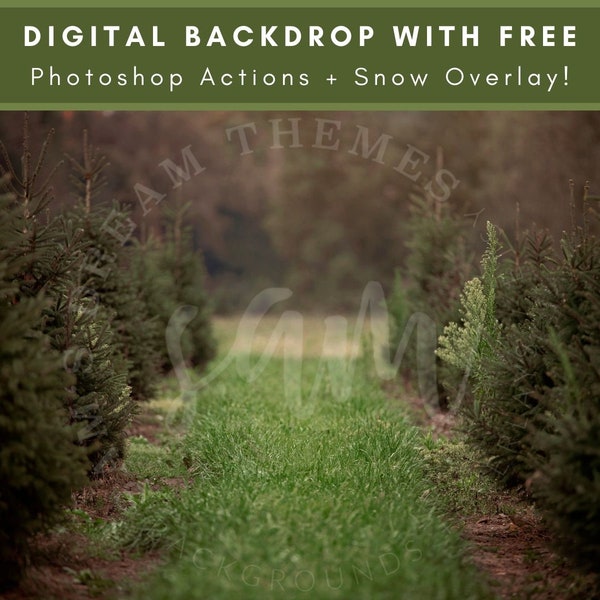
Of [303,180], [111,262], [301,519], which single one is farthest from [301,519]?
[303,180]

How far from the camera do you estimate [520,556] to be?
22.3ft

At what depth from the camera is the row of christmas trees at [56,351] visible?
17.8ft

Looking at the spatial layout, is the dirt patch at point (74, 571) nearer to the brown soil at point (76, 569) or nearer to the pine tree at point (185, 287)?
the brown soil at point (76, 569)

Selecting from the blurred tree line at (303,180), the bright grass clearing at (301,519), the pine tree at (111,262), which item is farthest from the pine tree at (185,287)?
the blurred tree line at (303,180)

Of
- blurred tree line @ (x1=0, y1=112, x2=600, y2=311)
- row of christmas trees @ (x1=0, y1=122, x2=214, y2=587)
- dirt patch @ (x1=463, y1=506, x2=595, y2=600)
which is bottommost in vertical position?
dirt patch @ (x1=463, y1=506, x2=595, y2=600)

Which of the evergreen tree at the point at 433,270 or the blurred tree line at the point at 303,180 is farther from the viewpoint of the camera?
the blurred tree line at the point at 303,180

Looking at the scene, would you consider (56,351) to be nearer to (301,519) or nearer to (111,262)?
(301,519)

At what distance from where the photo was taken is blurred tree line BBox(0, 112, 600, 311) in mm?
34906

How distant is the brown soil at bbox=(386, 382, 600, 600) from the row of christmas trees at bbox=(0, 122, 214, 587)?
3311 millimetres

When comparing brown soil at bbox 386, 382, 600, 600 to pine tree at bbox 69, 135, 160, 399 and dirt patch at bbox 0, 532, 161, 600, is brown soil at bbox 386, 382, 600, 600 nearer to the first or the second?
dirt patch at bbox 0, 532, 161, 600

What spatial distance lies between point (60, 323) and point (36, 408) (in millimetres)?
1986

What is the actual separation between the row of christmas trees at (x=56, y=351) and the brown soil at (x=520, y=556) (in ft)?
10.9

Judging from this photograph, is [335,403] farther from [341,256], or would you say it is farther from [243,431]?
[341,256]

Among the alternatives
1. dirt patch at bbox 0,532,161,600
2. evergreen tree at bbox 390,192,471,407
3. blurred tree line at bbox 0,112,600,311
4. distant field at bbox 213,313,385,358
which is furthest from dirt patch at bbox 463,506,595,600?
blurred tree line at bbox 0,112,600,311
